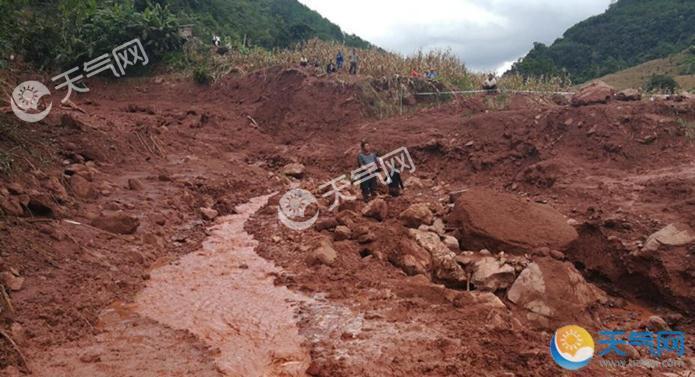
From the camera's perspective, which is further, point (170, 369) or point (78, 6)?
point (78, 6)

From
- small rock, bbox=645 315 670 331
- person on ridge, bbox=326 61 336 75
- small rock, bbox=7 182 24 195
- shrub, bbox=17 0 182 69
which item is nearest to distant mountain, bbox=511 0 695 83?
person on ridge, bbox=326 61 336 75

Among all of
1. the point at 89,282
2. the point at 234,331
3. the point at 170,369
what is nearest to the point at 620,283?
the point at 234,331

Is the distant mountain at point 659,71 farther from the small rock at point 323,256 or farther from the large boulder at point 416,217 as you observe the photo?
the small rock at point 323,256

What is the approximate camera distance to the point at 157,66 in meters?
18.9

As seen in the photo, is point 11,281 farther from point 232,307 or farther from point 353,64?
point 353,64

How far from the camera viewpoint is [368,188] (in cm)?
866

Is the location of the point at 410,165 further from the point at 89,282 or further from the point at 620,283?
the point at 89,282

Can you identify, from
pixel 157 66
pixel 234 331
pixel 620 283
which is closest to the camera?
Answer: pixel 234 331

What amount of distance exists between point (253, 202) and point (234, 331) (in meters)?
5.49

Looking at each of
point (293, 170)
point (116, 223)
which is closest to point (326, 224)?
point (116, 223)

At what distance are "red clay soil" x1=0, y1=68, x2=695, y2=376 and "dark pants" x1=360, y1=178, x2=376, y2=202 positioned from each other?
63 centimetres

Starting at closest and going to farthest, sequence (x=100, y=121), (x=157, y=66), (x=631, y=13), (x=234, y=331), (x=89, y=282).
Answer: (x=234, y=331), (x=89, y=282), (x=100, y=121), (x=157, y=66), (x=631, y=13)

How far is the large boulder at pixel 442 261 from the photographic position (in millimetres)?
5711

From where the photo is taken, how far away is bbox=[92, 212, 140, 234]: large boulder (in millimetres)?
6320
